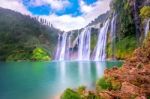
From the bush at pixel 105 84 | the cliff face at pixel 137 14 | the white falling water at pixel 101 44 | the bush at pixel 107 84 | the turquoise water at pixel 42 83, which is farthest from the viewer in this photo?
the white falling water at pixel 101 44

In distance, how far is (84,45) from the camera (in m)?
81.8

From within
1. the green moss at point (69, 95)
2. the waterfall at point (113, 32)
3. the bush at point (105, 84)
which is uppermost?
the waterfall at point (113, 32)

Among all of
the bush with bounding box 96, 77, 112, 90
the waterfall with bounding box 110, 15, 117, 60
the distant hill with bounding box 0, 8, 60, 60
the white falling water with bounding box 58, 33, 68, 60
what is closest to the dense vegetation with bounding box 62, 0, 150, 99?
the bush with bounding box 96, 77, 112, 90

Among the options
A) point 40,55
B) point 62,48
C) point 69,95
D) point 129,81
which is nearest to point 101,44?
point 62,48

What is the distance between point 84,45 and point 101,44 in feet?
28.6

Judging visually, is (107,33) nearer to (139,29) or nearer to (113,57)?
(113,57)

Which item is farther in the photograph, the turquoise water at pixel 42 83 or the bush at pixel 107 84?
the turquoise water at pixel 42 83

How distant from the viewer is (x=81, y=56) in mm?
81625

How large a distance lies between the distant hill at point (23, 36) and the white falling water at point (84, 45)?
1896cm

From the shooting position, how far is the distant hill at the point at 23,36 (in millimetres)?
104312

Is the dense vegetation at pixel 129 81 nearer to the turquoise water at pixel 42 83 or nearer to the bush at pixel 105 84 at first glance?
the bush at pixel 105 84

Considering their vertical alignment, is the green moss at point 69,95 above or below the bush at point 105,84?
below

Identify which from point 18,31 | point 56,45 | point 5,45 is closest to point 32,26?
Result: point 18,31

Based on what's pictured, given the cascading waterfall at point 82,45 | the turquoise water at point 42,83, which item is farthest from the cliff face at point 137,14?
the turquoise water at point 42,83
